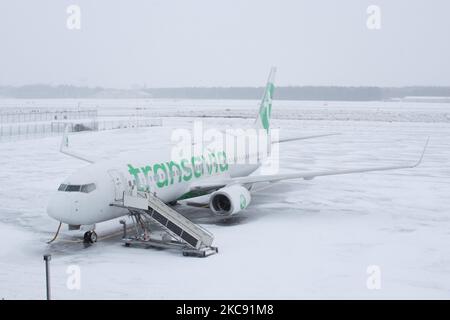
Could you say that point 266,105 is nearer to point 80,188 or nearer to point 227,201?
point 227,201

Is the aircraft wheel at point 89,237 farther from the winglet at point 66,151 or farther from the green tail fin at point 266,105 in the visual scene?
the green tail fin at point 266,105

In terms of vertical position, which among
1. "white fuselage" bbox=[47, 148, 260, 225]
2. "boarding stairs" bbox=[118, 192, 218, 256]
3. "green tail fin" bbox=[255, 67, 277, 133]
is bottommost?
"boarding stairs" bbox=[118, 192, 218, 256]

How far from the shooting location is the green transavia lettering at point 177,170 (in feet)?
→ 80.3

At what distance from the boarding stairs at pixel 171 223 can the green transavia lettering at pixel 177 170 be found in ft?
4.27

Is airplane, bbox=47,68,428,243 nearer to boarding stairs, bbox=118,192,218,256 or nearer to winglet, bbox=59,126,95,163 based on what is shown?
winglet, bbox=59,126,95,163

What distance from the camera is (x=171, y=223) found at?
2284 cm

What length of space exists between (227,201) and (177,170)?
114 inches

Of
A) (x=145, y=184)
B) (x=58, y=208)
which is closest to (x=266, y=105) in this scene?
(x=145, y=184)

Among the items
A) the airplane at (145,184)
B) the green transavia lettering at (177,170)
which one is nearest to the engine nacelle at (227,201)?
the airplane at (145,184)

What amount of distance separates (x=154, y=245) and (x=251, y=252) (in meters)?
4.11

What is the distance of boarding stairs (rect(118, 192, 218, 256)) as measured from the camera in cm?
2217

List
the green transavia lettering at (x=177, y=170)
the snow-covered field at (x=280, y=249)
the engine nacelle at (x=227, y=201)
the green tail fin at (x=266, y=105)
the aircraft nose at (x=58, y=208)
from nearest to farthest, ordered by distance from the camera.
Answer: the snow-covered field at (x=280, y=249) < the aircraft nose at (x=58, y=208) < the green transavia lettering at (x=177, y=170) < the engine nacelle at (x=227, y=201) < the green tail fin at (x=266, y=105)

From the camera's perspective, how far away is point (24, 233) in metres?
25.4

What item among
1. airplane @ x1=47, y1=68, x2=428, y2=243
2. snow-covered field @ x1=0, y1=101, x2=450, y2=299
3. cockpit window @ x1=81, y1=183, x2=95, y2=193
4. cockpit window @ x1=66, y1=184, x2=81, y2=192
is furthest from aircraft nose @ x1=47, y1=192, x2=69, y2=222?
snow-covered field @ x1=0, y1=101, x2=450, y2=299
